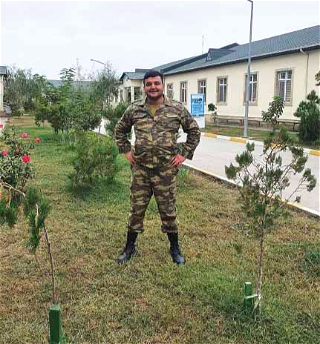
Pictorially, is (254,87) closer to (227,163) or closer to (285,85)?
(285,85)

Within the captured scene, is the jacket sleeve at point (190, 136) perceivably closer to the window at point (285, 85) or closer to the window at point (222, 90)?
the window at point (285, 85)

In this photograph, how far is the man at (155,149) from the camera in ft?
11.2

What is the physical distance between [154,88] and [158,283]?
1.54 meters

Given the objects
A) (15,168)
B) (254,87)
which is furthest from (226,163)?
(254,87)

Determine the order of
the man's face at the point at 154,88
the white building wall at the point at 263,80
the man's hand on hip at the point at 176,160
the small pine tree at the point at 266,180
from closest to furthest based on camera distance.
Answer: the small pine tree at the point at 266,180, the man's face at the point at 154,88, the man's hand on hip at the point at 176,160, the white building wall at the point at 263,80

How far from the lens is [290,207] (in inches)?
218

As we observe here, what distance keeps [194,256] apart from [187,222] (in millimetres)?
1012

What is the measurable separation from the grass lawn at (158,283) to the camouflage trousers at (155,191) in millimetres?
342

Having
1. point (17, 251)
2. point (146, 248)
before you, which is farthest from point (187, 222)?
point (17, 251)

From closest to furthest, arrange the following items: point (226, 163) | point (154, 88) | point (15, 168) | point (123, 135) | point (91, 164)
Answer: point (154, 88), point (123, 135), point (15, 168), point (91, 164), point (226, 163)

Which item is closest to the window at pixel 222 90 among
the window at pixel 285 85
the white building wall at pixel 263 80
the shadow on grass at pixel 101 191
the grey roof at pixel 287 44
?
the white building wall at pixel 263 80

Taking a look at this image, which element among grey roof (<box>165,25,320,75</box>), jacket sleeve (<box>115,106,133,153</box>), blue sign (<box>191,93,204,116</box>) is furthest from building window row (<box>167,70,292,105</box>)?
jacket sleeve (<box>115,106,133,153</box>)

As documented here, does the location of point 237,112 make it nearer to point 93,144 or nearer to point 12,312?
point 93,144

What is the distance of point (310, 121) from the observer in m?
13.5
